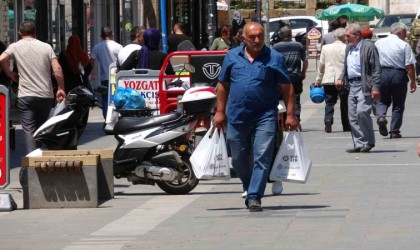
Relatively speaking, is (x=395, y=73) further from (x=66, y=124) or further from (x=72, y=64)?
(x=66, y=124)

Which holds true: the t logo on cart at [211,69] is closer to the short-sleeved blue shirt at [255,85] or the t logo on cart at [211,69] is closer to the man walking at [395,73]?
the man walking at [395,73]

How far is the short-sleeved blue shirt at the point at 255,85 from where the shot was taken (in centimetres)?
1165

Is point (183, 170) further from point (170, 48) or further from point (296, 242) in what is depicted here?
point (170, 48)

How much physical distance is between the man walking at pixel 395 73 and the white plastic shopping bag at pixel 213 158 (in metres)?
8.28

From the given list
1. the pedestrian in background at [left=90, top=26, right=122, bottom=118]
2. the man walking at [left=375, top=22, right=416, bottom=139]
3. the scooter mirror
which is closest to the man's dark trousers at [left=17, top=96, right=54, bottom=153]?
the scooter mirror

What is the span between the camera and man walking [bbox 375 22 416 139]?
19891 mm

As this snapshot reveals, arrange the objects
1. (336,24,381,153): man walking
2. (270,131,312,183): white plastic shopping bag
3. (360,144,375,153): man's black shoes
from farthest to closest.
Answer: (360,144,375,153): man's black shoes, (336,24,381,153): man walking, (270,131,312,183): white plastic shopping bag

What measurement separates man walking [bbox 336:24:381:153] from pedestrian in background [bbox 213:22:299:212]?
5.75 m

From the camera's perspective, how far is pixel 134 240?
1014 cm

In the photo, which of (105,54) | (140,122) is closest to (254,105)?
(140,122)

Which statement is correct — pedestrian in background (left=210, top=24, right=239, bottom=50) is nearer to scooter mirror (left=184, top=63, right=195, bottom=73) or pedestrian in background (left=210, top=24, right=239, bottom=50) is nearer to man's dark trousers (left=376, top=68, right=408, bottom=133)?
man's dark trousers (left=376, top=68, right=408, bottom=133)

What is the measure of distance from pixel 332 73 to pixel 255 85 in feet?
32.5

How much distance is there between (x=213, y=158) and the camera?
1187 cm

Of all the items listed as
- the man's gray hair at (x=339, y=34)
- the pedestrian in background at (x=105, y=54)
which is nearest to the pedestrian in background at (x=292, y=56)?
the man's gray hair at (x=339, y=34)
